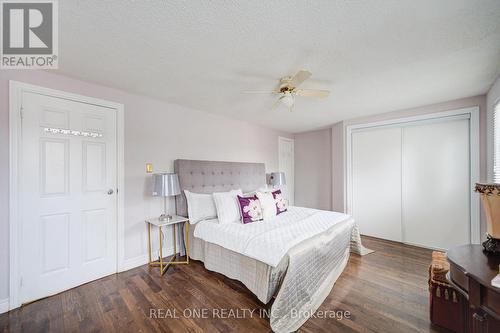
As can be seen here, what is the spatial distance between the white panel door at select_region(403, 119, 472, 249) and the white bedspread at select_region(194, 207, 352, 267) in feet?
5.07

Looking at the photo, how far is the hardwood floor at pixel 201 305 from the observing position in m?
1.66

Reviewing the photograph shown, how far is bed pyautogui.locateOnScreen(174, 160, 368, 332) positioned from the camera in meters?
1.72

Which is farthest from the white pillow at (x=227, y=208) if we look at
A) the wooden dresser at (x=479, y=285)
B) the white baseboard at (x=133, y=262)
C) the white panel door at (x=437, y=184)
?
the white panel door at (x=437, y=184)

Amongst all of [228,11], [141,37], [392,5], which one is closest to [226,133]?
[141,37]

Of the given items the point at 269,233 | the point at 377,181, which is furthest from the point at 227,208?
the point at 377,181

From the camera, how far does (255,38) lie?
157cm

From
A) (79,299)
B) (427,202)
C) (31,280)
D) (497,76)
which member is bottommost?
(79,299)

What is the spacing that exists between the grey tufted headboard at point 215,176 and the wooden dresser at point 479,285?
279 cm

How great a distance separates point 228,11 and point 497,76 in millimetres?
3054

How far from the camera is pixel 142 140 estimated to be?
9.09 ft

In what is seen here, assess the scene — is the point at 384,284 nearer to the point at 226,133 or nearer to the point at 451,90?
the point at 451,90

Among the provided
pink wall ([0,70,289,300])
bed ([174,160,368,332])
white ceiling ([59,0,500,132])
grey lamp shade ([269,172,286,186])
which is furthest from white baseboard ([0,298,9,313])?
grey lamp shade ([269,172,286,186])

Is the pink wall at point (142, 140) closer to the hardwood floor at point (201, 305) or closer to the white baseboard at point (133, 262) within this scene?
the white baseboard at point (133, 262)

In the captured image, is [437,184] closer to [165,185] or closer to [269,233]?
[269,233]
